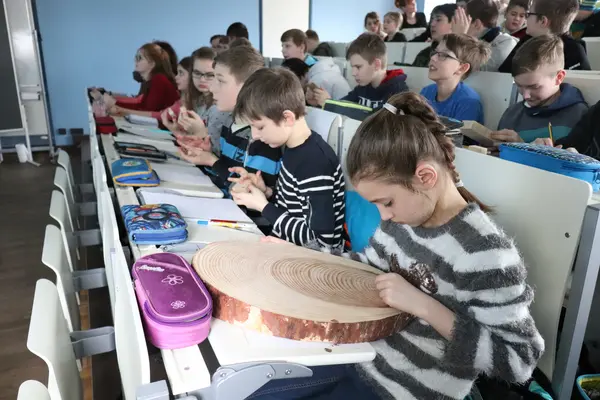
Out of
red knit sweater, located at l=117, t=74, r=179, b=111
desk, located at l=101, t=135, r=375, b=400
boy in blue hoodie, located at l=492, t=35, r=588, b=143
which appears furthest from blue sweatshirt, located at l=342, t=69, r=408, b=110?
desk, located at l=101, t=135, r=375, b=400

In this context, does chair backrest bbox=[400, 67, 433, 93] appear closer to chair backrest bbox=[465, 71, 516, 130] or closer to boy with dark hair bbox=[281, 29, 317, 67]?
chair backrest bbox=[465, 71, 516, 130]

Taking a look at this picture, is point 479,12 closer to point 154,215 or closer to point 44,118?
point 154,215

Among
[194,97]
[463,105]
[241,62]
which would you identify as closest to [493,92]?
[463,105]

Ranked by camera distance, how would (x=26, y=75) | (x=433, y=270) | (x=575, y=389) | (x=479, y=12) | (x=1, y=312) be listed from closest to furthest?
(x=433, y=270) → (x=575, y=389) → (x=1, y=312) → (x=479, y=12) → (x=26, y=75)

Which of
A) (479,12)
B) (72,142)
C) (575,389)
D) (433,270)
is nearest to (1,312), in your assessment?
(433,270)

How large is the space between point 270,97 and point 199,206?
413 mm

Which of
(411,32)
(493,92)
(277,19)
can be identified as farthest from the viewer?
(277,19)

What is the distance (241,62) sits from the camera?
200cm

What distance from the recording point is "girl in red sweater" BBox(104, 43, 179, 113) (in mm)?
3525

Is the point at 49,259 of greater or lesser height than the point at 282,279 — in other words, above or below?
below

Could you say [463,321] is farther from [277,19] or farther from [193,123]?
[277,19]

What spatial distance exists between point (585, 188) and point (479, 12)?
2.89 m

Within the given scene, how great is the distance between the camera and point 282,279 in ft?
2.92

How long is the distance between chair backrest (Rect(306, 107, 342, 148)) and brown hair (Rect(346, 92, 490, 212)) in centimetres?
77
